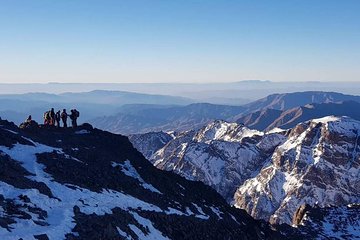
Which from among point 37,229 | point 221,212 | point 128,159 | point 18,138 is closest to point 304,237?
point 221,212

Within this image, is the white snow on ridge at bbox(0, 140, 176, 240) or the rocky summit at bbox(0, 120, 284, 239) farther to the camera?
the rocky summit at bbox(0, 120, 284, 239)

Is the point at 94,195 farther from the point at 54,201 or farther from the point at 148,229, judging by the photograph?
the point at 148,229

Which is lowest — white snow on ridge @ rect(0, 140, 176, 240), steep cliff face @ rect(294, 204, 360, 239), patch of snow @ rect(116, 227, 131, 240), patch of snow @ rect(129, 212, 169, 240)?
steep cliff face @ rect(294, 204, 360, 239)

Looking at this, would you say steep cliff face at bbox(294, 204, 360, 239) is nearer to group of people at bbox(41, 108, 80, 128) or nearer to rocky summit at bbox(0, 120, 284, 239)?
rocky summit at bbox(0, 120, 284, 239)

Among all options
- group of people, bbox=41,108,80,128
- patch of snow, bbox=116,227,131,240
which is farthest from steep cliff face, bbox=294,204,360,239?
patch of snow, bbox=116,227,131,240

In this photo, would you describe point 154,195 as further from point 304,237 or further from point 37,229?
point 304,237

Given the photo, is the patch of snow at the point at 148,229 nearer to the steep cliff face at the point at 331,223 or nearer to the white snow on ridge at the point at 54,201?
the white snow on ridge at the point at 54,201

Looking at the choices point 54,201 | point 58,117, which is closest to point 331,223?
point 58,117

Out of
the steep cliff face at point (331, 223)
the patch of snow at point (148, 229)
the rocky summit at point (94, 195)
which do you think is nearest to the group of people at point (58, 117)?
the rocky summit at point (94, 195)
